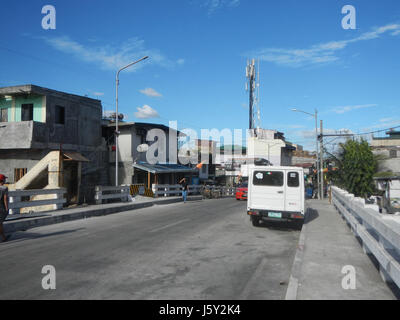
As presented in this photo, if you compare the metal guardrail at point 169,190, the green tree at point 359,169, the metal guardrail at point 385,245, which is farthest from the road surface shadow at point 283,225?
the green tree at point 359,169

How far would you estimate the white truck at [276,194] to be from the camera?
41.4 feet

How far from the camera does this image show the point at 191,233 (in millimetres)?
10891

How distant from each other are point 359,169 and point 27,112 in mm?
29223

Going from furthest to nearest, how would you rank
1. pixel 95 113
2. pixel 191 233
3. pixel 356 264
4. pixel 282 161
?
pixel 282 161 < pixel 95 113 < pixel 191 233 < pixel 356 264

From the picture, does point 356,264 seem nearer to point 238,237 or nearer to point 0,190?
Result: point 238,237

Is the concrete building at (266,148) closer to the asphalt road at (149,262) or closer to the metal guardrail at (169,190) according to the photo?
the metal guardrail at (169,190)

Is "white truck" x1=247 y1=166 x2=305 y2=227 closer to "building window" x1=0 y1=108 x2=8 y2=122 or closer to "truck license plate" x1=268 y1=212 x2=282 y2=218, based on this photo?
"truck license plate" x1=268 y1=212 x2=282 y2=218

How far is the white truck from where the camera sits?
41.4ft

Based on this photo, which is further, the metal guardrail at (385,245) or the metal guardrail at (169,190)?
the metal guardrail at (169,190)

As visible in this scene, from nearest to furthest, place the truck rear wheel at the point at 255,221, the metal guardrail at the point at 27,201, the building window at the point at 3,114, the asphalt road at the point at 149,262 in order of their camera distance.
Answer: the asphalt road at the point at 149,262
the metal guardrail at the point at 27,201
the truck rear wheel at the point at 255,221
the building window at the point at 3,114

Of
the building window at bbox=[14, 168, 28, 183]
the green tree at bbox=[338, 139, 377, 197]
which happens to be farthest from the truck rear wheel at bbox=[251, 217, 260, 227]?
the green tree at bbox=[338, 139, 377, 197]

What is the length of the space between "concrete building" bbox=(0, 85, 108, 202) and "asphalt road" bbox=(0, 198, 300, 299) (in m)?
9.94
